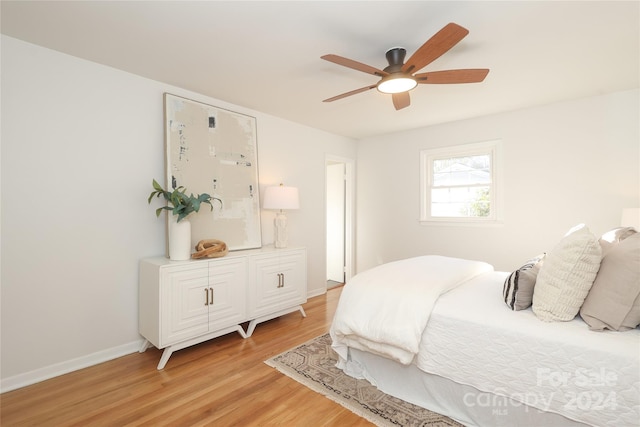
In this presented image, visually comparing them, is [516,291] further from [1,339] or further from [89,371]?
[1,339]

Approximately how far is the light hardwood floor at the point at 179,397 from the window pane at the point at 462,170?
3174mm

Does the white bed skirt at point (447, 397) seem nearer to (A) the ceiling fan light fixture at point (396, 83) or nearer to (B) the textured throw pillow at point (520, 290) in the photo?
(B) the textured throw pillow at point (520, 290)

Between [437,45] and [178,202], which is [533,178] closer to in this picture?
[437,45]

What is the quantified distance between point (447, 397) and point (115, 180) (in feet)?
9.76

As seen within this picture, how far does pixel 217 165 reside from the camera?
3.19 m

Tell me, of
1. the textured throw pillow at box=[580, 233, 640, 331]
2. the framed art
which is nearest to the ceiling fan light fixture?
the textured throw pillow at box=[580, 233, 640, 331]

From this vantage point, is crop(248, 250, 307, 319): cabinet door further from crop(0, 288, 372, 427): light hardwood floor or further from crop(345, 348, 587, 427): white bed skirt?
crop(345, 348, 587, 427): white bed skirt

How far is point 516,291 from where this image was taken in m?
1.72

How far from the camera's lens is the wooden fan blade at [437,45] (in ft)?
5.23

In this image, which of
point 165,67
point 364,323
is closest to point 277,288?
point 364,323

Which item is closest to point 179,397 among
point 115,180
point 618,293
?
point 115,180

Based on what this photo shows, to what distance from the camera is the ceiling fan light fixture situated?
211 cm

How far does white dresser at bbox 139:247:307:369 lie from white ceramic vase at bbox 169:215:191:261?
0.31 feet

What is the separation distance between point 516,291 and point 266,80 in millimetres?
2581
